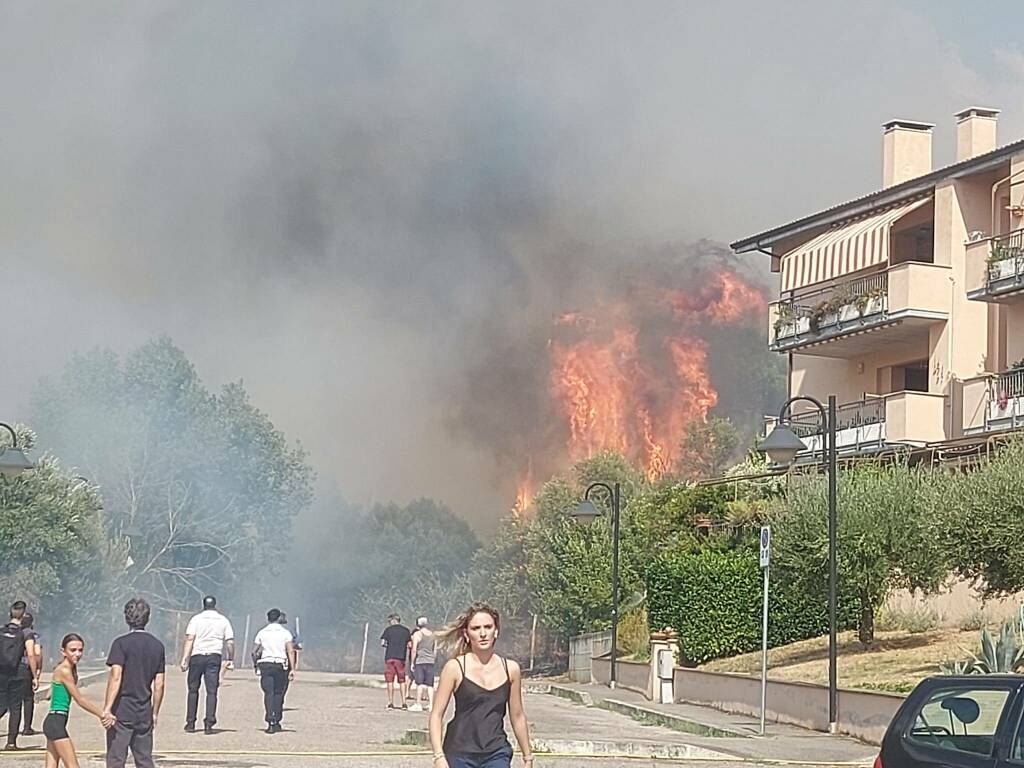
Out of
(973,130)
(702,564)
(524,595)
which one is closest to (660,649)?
(702,564)

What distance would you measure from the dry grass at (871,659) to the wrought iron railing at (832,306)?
11.4m

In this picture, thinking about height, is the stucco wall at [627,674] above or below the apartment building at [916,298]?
below

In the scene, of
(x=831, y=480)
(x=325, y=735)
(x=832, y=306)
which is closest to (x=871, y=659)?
(x=831, y=480)

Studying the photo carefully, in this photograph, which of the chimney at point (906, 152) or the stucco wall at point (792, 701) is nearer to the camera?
the stucco wall at point (792, 701)

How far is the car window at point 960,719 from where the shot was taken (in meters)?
9.87

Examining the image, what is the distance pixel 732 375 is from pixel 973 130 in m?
24.8

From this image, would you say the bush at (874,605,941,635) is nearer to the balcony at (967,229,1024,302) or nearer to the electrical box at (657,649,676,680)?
the electrical box at (657,649,676,680)

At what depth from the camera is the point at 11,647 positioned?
19453 mm

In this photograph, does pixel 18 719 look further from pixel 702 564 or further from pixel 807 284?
pixel 807 284

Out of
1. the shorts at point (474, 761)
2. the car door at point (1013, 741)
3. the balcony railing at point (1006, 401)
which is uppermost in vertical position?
the balcony railing at point (1006, 401)

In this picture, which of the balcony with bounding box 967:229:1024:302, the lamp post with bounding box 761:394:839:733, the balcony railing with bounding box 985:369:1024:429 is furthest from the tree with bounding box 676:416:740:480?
the lamp post with bounding box 761:394:839:733

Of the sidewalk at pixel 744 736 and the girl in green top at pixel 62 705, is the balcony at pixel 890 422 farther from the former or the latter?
the girl in green top at pixel 62 705

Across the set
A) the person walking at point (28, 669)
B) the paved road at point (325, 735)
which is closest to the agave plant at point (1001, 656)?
the paved road at point (325, 735)

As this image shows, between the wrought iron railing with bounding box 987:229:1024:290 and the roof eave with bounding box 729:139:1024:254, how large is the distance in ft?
6.30
